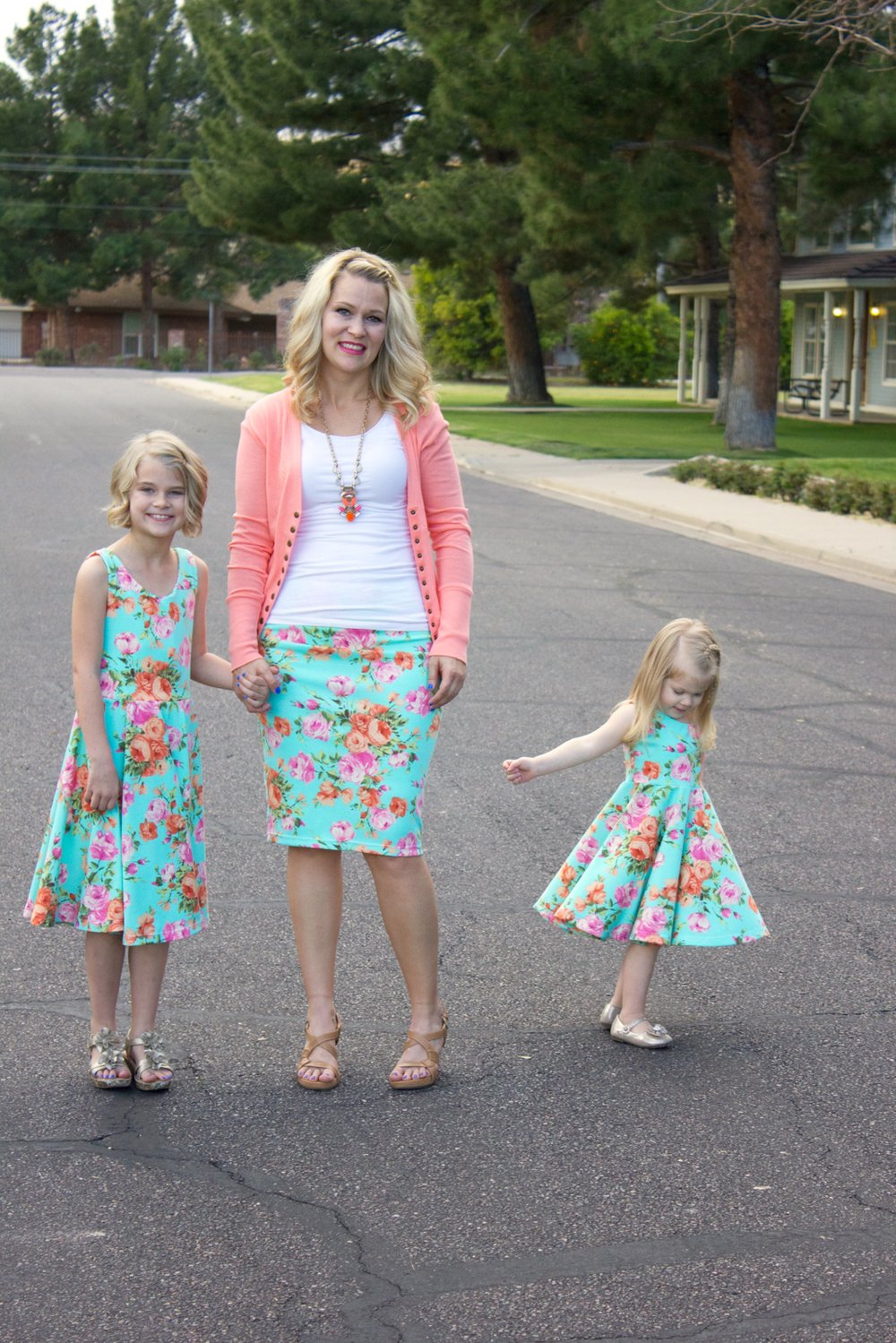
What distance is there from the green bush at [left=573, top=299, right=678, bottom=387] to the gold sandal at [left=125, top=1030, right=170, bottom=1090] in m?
52.0

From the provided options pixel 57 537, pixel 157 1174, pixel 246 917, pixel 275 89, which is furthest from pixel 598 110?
pixel 157 1174

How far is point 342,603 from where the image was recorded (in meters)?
3.79

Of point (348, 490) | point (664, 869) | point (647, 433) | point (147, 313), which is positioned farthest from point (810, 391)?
point (147, 313)

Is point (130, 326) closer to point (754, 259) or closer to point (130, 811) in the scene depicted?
point (754, 259)

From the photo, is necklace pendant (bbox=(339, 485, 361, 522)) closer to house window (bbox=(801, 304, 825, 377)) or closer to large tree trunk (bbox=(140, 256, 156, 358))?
house window (bbox=(801, 304, 825, 377))

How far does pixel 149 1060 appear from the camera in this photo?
3787mm

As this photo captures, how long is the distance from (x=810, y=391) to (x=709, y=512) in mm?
22478

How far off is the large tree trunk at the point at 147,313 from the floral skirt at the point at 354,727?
78084 millimetres

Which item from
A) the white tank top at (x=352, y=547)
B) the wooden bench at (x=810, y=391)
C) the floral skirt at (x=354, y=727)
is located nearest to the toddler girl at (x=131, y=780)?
the floral skirt at (x=354, y=727)

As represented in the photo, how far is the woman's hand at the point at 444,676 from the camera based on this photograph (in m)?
3.80

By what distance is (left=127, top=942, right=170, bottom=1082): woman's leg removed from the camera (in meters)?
3.82

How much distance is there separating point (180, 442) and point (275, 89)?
112 ft

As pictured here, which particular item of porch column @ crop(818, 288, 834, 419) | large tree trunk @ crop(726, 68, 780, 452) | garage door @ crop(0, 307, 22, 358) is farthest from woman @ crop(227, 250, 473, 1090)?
garage door @ crop(0, 307, 22, 358)

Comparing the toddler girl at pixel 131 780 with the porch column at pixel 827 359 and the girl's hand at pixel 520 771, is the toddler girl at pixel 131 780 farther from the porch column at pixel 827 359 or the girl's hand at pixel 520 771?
the porch column at pixel 827 359
